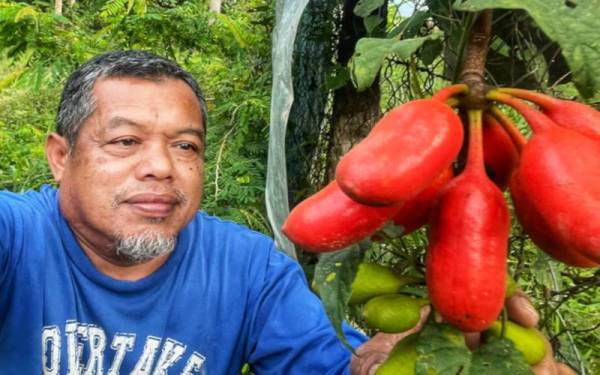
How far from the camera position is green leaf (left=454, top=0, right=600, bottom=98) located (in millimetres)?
602

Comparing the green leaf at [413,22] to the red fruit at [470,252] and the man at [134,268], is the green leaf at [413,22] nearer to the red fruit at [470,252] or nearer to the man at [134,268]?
the red fruit at [470,252]

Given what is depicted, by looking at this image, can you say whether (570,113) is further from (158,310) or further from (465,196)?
(158,310)

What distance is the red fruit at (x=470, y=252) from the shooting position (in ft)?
2.06

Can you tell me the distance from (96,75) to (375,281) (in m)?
0.95

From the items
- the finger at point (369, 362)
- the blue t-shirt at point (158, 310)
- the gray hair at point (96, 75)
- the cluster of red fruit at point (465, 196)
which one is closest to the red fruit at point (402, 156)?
the cluster of red fruit at point (465, 196)

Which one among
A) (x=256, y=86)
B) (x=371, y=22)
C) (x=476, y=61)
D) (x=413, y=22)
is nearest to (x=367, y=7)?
(x=413, y=22)

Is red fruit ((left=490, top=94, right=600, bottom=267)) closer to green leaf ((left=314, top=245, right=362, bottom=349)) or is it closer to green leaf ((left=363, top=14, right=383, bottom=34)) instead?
green leaf ((left=314, top=245, right=362, bottom=349))

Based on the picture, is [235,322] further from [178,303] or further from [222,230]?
[222,230]

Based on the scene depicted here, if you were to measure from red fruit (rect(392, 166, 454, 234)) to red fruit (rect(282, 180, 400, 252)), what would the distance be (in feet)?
0.21

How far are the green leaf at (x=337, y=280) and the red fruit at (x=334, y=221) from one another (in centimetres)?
11

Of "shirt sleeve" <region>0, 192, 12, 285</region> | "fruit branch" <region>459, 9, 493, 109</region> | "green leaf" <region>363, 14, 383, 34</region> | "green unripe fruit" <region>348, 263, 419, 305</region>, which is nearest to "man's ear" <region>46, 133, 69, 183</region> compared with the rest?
"shirt sleeve" <region>0, 192, 12, 285</region>

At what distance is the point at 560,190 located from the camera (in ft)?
1.95

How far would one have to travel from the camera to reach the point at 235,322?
1.66 metres

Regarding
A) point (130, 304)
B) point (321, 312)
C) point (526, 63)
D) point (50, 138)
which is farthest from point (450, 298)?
point (50, 138)
